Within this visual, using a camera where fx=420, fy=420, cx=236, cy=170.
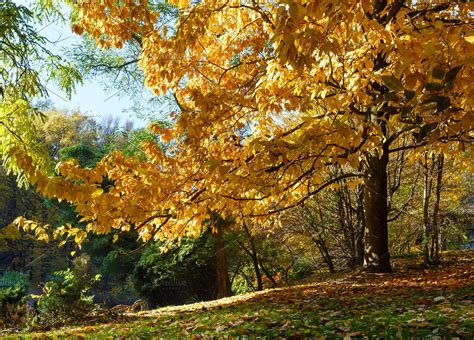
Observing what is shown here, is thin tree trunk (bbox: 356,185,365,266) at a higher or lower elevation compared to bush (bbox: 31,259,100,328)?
higher

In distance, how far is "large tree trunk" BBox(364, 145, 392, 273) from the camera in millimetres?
6820

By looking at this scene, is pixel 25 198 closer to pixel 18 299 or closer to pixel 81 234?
pixel 18 299

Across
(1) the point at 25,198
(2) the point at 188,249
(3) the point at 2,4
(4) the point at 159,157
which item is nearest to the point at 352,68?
(4) the point at 159,157

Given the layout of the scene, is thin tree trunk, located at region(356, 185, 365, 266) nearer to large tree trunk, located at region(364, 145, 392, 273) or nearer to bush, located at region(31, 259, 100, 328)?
large tree trunk, located at region(364, 145, 392, 273)

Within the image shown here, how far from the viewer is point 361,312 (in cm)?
438

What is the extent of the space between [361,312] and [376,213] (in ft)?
9.39

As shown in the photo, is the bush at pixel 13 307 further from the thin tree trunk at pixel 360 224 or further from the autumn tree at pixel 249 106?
the thin tree trunk at pixel 360 224

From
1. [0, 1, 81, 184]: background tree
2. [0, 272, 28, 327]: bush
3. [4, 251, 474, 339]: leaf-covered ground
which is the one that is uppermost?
[0, 1, 81, 184]: background tree

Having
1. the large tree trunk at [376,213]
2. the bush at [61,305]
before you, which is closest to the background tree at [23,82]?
the bush at [61,305]

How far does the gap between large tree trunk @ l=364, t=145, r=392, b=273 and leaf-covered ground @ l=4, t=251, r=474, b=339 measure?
272 millimetres

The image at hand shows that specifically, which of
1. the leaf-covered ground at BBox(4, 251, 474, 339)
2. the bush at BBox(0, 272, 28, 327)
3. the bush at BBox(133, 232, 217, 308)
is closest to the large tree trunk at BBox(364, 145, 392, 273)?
the leaf-covered ground at BBox(4, 251, 474, 339)

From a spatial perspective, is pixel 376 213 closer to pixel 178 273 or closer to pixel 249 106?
pixel 249 106

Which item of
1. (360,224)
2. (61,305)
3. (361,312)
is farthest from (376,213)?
(61,305)

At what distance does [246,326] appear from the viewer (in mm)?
4176
